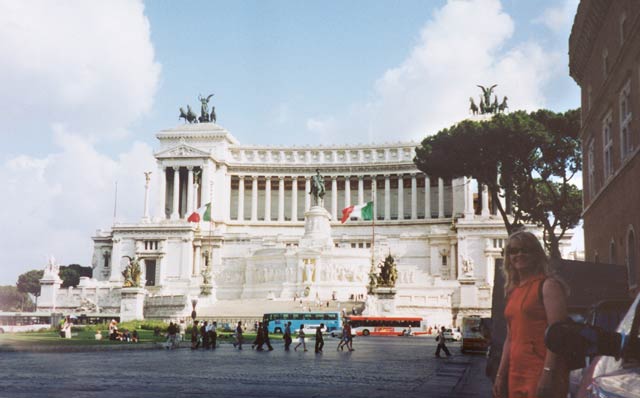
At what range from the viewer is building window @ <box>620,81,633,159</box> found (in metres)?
24.1

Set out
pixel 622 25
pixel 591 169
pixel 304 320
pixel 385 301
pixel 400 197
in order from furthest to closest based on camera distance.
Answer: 1. pixel 400 197
2. pixel 304 320
3. pixel 385 301
4. pixel 591 169
5. pixel 622 25

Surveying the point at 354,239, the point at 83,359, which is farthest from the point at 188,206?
the point at 83,359

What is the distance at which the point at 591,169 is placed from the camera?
33.4 meters

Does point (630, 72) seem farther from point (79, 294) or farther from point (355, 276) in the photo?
point (79, 294)

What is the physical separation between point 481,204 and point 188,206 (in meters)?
33.9

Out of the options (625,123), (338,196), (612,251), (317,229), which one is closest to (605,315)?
(625,123)

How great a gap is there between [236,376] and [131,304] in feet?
142

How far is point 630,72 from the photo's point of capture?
77.0ft

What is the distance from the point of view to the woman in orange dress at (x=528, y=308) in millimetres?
5719

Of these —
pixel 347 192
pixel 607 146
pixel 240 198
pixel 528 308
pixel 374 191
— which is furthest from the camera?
pixel 240 198

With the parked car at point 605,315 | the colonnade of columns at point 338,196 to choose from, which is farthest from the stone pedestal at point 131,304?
the parked car at point 605,315

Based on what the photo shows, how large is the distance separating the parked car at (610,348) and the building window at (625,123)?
21.0 m

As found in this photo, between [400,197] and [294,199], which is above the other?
[294,199]

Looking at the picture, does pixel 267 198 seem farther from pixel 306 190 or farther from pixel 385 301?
pixel 385 301
